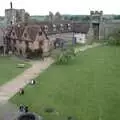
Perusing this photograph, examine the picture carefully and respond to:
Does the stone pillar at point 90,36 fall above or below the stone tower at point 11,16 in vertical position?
below

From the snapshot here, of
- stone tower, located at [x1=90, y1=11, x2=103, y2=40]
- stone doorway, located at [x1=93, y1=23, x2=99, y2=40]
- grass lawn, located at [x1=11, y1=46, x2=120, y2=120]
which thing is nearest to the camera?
grass lawn, located at [x1=11, y1=46, x2=120, y2=120]

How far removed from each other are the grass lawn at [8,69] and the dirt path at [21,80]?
2.96ft

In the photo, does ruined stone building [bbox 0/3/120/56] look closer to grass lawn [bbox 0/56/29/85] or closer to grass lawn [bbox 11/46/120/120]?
grass lawn [bbox 0/56/29/85]

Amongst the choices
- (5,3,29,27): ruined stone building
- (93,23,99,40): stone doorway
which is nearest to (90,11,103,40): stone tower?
(93,23,99,40): stone doorway

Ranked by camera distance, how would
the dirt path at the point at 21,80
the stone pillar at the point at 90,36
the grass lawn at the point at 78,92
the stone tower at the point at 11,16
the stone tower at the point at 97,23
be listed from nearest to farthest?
1. the grass lawn at the point at 78,92
2. the dirt path at the point at 21,80
3. the stone tower at the point at 11,16
4. the stone pillar at the point at 90,36
5. the stone tower at the point at 97,23

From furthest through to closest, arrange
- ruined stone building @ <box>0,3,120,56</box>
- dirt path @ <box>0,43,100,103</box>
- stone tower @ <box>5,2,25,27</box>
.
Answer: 1. stone tower @ <box>5,2,25,27</box>
2. ruined stone building @ <box>0,3,120,56</box>
3. dirt path @ <box>0,43,100,103</box>

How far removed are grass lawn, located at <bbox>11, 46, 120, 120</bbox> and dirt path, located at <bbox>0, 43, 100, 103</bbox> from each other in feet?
4.15

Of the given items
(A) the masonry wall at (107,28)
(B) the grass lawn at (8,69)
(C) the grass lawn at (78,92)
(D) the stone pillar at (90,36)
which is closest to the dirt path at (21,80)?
(B) the grass lawn at (8,69)

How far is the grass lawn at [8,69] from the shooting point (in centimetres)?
4269

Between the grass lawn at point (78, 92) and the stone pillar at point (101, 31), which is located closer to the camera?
the grass lawn at point (78, 92)

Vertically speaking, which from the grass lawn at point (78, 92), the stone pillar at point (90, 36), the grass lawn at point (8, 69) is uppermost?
the stone pillar at point (90, 36)

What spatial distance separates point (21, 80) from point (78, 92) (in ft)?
29.5

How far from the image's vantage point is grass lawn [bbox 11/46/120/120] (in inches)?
1161

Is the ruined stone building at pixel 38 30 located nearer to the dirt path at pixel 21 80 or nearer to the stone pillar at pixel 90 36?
the stone pillar at pixel 90 36
